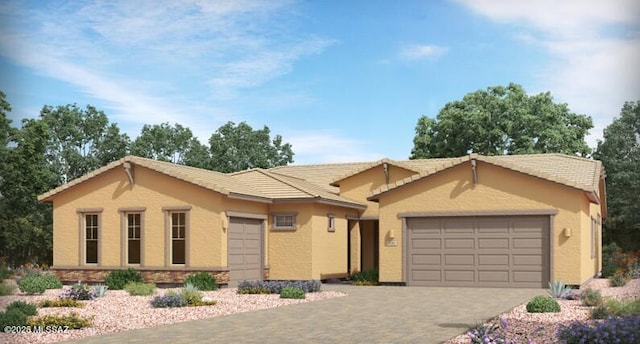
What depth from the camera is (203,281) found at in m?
23.2

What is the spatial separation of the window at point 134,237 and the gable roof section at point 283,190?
434cm

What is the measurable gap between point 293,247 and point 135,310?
10.6 meters

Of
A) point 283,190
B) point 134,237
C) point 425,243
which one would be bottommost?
point 425,243

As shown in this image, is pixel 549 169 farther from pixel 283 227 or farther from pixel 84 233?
pixel 84 233

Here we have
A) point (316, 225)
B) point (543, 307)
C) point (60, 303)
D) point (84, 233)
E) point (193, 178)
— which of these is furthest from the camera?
point (316, 225)

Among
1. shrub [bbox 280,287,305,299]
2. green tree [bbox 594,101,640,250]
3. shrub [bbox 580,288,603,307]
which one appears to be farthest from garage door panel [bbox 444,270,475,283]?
green tree [bbox 594,101,640,250]

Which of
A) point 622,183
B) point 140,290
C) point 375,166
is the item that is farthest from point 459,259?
point 622,183

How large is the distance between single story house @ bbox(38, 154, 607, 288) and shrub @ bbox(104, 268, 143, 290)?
0.73 m

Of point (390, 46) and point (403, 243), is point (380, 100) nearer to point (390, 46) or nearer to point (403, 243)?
point (403, 243)

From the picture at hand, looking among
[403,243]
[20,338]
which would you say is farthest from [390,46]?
[403,243]

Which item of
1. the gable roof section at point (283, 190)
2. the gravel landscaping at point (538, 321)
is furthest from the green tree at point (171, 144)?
the gravel landscaping at point (538, 321)

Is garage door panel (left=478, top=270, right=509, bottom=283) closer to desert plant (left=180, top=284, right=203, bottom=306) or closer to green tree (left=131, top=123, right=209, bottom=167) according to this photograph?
desert plant (left=180, top=284, right=203, bottom=306)

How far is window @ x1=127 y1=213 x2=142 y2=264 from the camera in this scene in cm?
2572

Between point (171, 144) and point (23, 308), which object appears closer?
point (23, 308)
